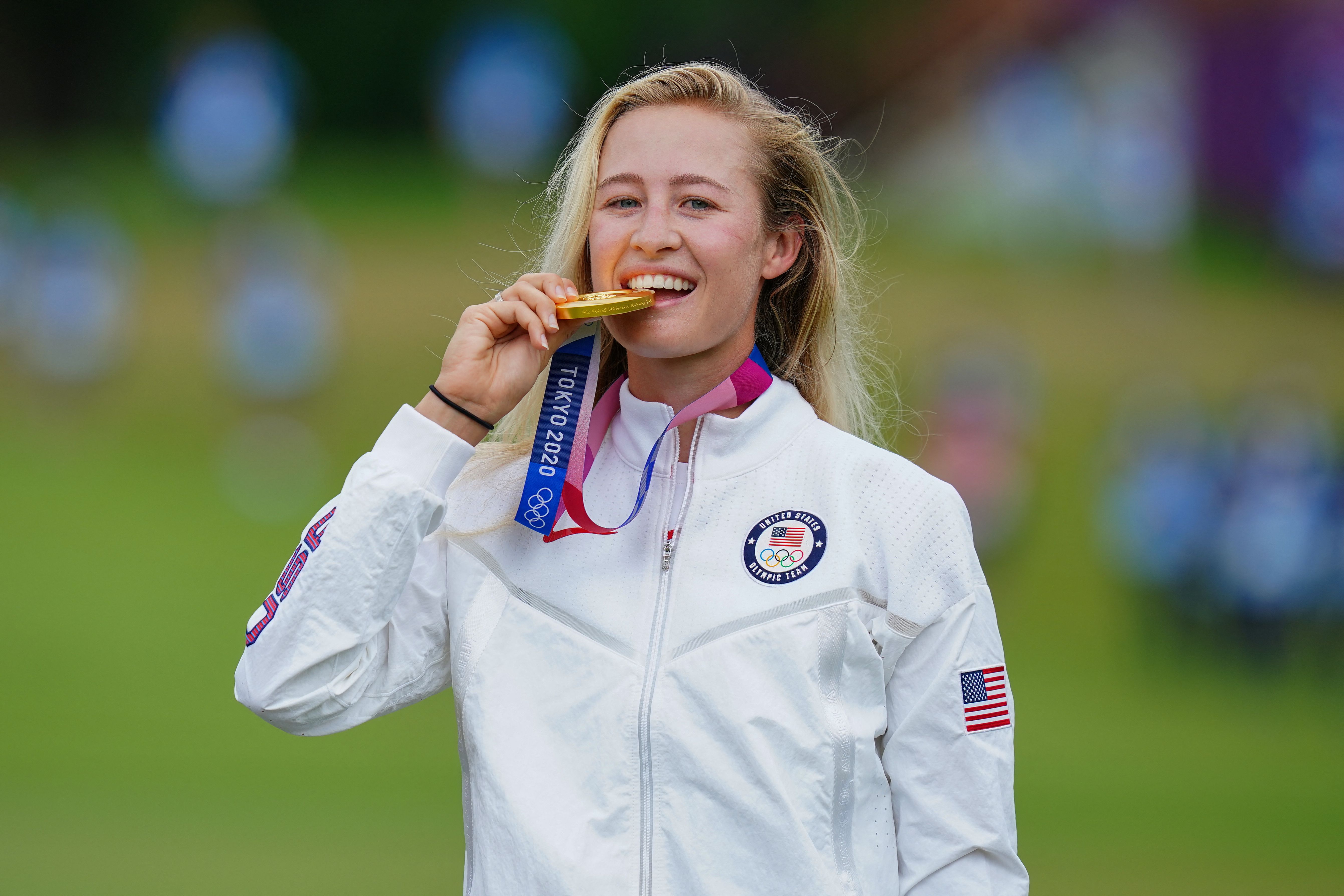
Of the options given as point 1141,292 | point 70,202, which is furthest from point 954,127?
point 70,202

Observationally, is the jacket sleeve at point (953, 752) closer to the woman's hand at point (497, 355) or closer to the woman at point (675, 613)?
the woman at point (675, 613)

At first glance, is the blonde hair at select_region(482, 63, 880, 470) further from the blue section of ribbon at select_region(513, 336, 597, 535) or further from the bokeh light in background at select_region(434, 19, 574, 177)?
the bokeh light in background at select_region(434, 19, 574, 177)

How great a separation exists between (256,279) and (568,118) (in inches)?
60.9

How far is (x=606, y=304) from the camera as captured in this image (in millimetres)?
→ 1662

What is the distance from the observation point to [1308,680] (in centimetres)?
527

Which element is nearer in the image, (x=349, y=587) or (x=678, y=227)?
(x=349, y=587)

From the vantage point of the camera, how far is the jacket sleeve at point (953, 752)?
1603 mm

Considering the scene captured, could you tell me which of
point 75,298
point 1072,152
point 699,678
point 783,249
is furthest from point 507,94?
point 699,678

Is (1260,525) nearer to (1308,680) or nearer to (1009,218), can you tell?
(1308,680)

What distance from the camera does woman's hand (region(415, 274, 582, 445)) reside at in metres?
1.67

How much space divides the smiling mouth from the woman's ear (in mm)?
167

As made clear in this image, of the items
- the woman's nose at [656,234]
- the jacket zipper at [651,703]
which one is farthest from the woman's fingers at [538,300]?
the jacket zipper at [651,703]

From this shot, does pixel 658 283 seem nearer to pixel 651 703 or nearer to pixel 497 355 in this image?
pixel 497 355

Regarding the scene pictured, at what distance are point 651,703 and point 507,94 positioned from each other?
15.3 feet
